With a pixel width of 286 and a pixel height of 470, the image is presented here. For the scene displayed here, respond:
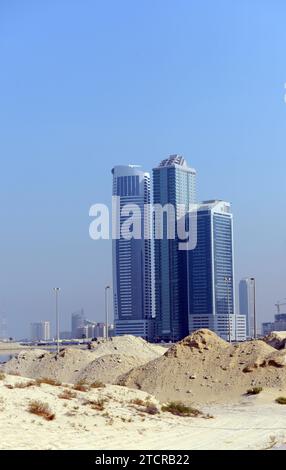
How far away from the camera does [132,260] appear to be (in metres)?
171

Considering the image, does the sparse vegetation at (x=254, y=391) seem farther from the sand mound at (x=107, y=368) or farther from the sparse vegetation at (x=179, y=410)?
the sand mound at (x=107, y=368)

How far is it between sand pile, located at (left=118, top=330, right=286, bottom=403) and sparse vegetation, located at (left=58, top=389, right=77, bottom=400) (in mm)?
12343

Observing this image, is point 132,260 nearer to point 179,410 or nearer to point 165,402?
point 165,402

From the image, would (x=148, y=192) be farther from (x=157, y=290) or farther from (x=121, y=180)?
(x=157, y=290)

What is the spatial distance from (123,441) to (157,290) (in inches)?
5803

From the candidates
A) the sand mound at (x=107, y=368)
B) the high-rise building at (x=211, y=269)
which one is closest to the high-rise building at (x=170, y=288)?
the high-rise building at (x=211, y=269)

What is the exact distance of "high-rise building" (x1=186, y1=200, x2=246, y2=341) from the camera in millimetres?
155125

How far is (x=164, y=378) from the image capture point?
35719mm

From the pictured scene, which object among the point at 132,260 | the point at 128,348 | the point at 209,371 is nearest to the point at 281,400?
the point at 209,371

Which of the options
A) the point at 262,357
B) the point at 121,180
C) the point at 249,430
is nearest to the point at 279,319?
the point at 121,180

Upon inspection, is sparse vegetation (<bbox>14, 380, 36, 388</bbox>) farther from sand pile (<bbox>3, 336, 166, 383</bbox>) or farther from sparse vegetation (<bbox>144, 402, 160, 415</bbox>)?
sand pile (<bbox>3, 336, 166, 383</bbox>)

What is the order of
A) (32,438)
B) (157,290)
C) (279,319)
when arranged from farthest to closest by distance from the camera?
(279,319) < (157,290) < (32,438)

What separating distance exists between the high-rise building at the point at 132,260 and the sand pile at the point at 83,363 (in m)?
104

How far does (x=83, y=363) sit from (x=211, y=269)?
108200mm
